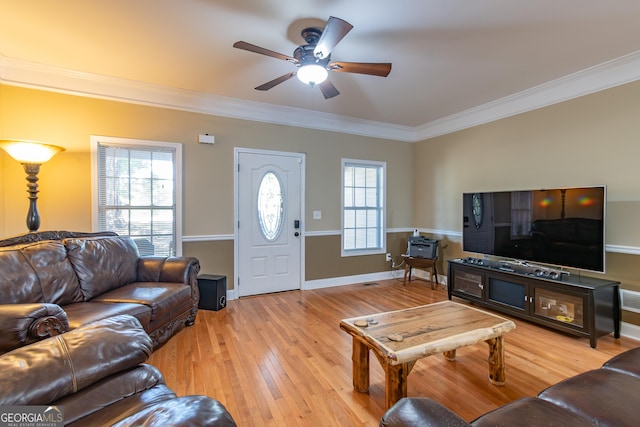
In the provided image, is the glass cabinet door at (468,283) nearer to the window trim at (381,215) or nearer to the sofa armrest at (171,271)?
the window trim at (381,215)

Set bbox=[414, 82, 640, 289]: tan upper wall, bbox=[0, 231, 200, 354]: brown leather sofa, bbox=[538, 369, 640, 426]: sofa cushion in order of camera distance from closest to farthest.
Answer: bbox=[538, 369, 640, 426]: sofa cushion → bbox=[0, 231, 200, 354]: brown leather sofa → bbox=[414, 82, 640, 289]: tan upper wall

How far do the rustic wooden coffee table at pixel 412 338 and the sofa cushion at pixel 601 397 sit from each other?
0.57 metres

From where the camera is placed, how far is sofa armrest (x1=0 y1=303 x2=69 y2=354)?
1.52m

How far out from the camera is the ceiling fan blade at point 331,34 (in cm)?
184

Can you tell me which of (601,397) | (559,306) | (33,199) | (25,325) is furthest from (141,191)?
→ (559,306)

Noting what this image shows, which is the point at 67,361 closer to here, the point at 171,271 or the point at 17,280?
the point at 17,280

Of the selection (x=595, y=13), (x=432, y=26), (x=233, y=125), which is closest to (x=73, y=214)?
(x=233, y=125)

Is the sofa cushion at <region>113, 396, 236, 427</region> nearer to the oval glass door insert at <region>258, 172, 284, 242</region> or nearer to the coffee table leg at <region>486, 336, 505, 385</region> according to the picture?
the coffee table leg at <region>486, 336, 505, 385</region>

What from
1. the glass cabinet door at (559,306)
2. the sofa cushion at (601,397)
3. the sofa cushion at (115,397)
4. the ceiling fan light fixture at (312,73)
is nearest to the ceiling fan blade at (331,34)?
the ceiling fan light fixture at (312,73)

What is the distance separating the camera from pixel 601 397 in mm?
1220

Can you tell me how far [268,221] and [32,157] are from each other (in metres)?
2.57

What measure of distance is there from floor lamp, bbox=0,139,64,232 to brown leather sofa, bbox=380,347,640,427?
361 centimetres

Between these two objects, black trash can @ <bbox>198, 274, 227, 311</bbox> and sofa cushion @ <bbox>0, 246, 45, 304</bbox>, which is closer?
sofa cushion @ <bbox>0, 246, 45, 304</bbox>

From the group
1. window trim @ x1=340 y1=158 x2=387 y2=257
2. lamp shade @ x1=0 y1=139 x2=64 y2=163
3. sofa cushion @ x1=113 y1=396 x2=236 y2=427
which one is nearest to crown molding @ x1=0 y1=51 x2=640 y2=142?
window trim @ x1=340 y1=158 x2=387 y2=257
